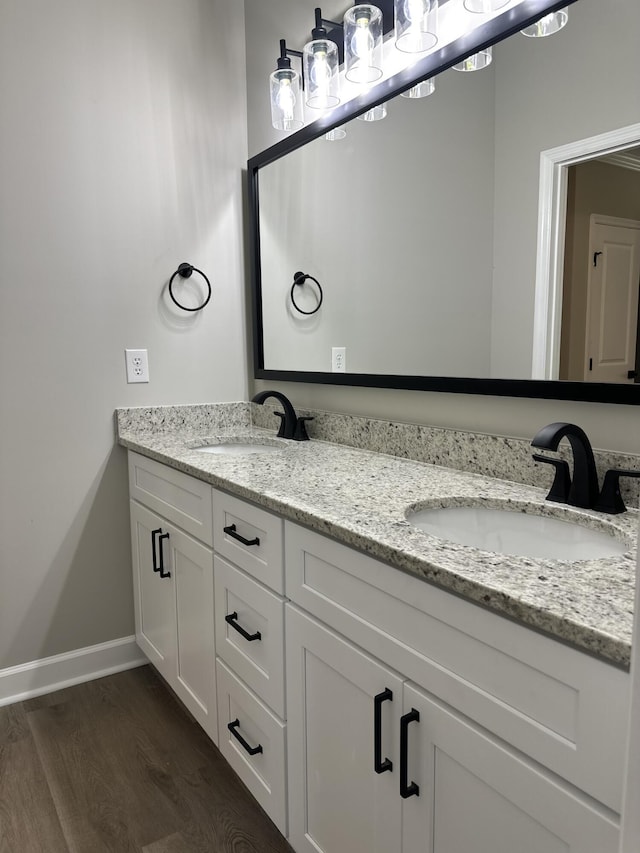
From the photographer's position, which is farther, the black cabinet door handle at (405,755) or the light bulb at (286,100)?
the light bulb at (286,100)

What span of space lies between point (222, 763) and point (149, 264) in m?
1.64

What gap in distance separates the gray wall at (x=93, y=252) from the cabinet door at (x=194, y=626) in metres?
0.50

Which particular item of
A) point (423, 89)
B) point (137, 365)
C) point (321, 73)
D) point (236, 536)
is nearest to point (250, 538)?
point (236, 536)

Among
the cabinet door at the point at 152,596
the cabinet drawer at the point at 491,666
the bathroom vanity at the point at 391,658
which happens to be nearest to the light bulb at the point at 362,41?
the bathroom vanity at the point at 391,658

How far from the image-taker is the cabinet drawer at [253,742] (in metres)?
1.28

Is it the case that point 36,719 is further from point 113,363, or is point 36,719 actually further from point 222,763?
point 113,363

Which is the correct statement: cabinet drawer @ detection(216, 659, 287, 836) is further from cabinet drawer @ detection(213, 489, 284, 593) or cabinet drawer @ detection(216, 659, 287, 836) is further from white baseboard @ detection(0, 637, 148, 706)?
white baseboard @ detection(0, 637, 148, 706)

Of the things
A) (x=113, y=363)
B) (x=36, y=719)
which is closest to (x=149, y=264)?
(x=113, y=363)

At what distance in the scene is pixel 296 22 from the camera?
202cm

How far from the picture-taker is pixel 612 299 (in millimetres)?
1157

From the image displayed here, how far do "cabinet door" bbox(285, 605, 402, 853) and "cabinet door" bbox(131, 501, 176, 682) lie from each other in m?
0.75

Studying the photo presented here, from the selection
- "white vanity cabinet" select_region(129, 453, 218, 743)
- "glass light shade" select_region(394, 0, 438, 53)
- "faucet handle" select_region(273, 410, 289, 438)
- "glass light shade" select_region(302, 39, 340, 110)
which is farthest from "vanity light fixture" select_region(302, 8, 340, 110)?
"white vanity cabinet" select_region(129, 453, 218, 743)

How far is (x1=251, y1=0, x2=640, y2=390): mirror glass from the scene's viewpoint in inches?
45.4

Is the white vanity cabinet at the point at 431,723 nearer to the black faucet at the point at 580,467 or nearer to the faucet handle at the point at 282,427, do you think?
the black faucet at the point at 580,467
